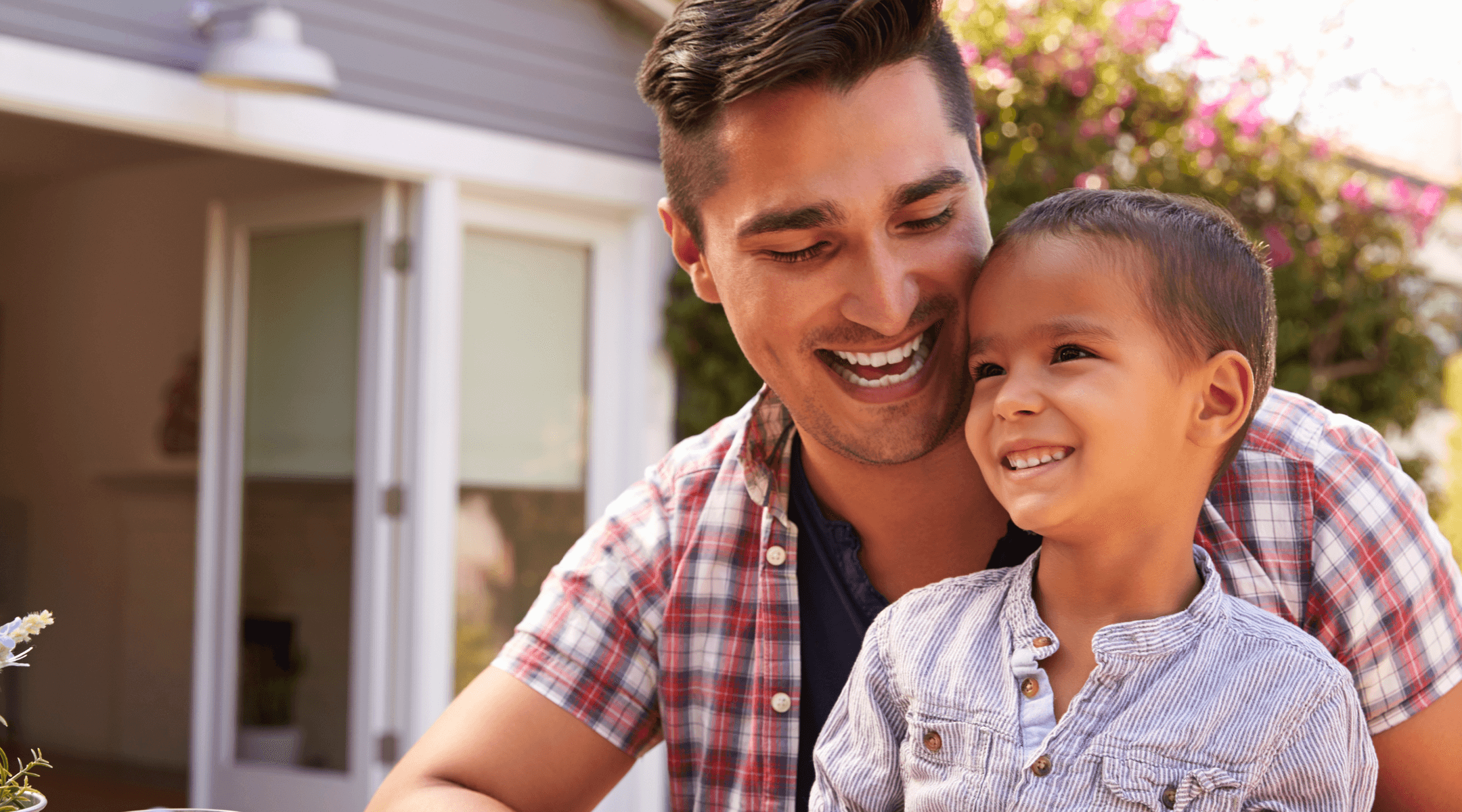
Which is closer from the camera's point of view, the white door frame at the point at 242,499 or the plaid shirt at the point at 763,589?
the plaid shirt at the point at 763,589

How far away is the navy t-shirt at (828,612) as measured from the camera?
5.48 feet

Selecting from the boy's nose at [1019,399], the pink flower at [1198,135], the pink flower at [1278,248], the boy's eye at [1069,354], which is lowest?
the boy's nose at [1019,399]

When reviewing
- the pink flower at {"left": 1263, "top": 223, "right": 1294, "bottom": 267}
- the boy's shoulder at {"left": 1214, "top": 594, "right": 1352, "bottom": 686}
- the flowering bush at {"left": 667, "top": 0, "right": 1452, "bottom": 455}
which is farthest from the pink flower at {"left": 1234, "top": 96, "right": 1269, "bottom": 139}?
the boy's shoulder at {"left": 1214, "top": 594, "right": 1352, "bottom": 686}

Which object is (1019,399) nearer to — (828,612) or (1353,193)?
(828,612)

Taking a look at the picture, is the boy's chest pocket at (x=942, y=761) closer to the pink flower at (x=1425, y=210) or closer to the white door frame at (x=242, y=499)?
the white door frame at (x=242, y=499)

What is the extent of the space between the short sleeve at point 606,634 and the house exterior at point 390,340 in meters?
2.94

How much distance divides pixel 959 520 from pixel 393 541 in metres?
3.60

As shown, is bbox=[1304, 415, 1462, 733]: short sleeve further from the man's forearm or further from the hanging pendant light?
the hanging pendant light

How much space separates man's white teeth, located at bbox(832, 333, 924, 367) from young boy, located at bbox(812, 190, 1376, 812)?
0.60ft

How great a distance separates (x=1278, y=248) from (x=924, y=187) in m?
4.58

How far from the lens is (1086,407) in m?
1.20

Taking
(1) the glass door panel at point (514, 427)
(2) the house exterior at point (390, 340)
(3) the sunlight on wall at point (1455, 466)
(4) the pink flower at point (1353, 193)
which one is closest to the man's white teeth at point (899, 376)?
(2) the house exterior at point (390, 340)

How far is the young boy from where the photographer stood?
45.3 inches

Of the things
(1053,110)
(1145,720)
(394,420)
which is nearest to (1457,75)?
(1053,110)
